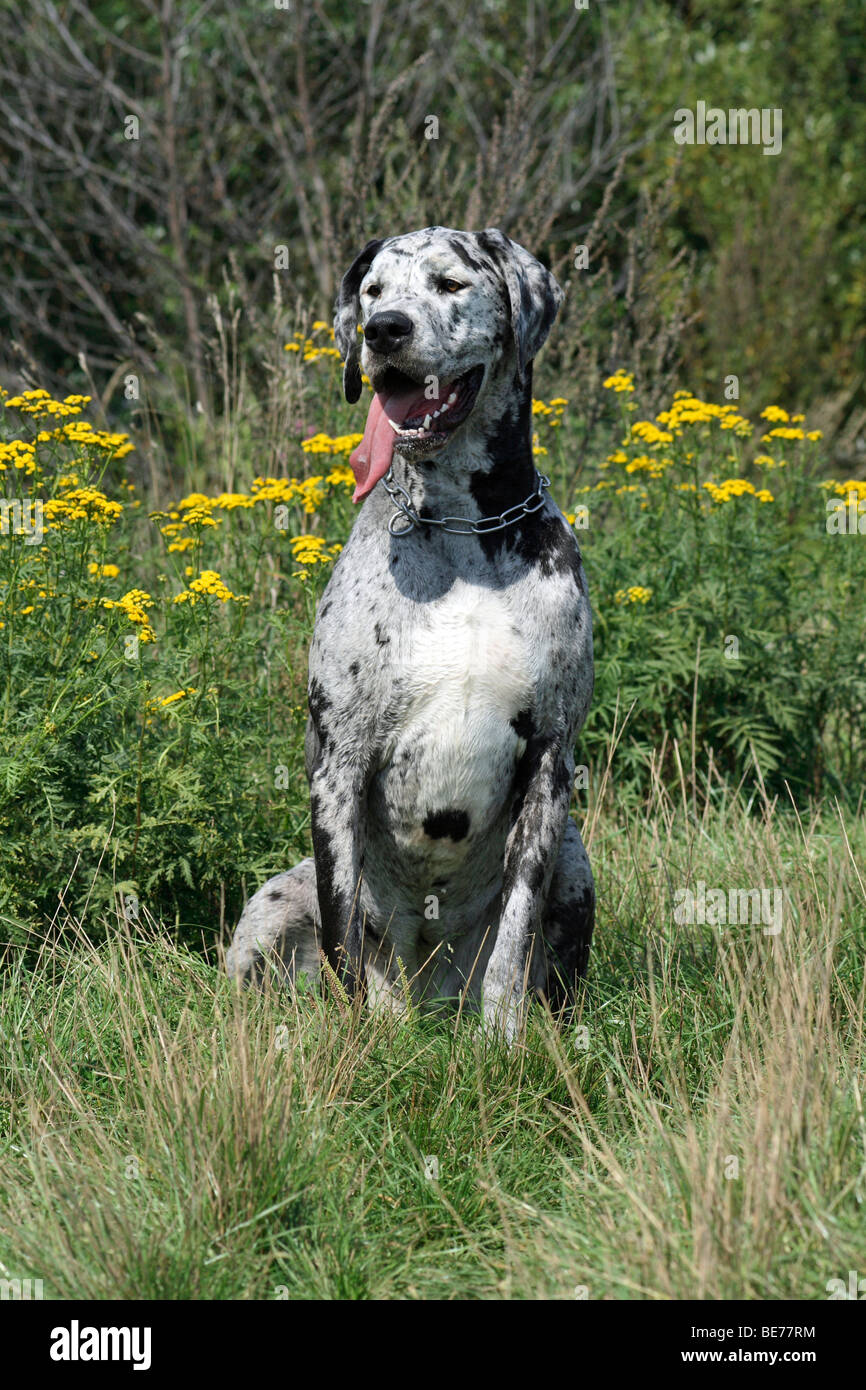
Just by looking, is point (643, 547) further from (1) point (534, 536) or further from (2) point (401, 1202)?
(2) point (401, 1202)

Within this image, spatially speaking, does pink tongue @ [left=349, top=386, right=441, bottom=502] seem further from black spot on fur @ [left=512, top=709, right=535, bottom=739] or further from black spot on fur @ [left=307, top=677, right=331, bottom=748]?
black spot on fur @ [left=512, top=709, right=535, bottom=739]

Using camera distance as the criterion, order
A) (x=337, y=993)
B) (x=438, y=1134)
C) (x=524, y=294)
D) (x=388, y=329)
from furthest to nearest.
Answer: (x=524, y=294) → (x=337, y=993) → (x=388, y=329) → (x=438, y=1134)

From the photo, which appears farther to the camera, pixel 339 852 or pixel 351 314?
pixel 351 314

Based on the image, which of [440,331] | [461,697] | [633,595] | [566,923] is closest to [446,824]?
[461,697]

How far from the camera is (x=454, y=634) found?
10.5 feet

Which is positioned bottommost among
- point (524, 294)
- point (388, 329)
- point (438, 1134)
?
point (438, 1134)

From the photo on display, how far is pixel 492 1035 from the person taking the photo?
310cm

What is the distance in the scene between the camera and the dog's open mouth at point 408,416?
3.15m

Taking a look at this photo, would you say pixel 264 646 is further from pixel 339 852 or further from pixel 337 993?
pixel 337 993

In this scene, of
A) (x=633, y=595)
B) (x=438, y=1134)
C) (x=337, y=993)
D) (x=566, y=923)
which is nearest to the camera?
(x=438, y=1134)

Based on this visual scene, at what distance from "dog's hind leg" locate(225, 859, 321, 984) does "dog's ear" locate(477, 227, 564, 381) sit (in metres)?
1.38

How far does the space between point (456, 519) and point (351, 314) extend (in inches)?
24.9

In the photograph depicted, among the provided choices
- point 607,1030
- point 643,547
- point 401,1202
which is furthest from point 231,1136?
point 643,547

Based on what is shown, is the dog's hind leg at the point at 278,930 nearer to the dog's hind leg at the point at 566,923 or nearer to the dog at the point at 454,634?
the dog at the point at 454,634
